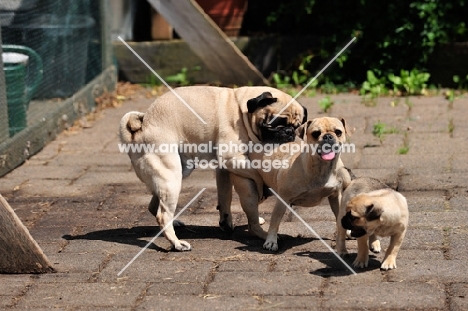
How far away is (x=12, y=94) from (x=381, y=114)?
367 cm

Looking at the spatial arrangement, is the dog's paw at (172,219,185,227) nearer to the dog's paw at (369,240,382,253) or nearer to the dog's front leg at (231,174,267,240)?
the dog's front leg at (231,174,267,240)

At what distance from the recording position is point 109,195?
7109 mm

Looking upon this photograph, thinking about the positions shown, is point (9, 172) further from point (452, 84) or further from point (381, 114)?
point (452, 84)

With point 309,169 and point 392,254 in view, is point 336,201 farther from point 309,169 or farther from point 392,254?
point 392,254

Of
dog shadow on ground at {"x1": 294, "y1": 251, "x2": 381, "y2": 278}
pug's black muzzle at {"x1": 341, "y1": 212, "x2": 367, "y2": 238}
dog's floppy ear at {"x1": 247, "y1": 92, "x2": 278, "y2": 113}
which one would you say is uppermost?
dog's floppy ear at {"x1": 247, "y1": 92, "x2": 278, "y2": 113}

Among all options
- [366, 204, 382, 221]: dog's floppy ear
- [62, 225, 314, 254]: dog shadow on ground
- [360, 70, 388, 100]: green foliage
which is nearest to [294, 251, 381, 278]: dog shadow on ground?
[62, 225, 314, 254]: dog shadow on ground

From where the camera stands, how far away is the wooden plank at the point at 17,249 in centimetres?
523

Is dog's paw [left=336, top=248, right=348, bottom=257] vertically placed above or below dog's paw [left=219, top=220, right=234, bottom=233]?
above

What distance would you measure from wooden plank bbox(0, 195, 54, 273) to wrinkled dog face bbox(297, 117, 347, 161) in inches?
67.5

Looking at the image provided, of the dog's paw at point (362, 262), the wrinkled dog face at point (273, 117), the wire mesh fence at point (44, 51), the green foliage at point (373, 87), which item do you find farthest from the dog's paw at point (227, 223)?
the green foliage at point (373, 87)

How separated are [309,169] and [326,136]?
0.29m

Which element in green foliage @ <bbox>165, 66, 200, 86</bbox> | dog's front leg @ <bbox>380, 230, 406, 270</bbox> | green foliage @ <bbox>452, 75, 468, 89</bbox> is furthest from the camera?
green foliage @ <bbox>165, 66, 200, 86</bbox>

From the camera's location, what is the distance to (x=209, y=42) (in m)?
10.0

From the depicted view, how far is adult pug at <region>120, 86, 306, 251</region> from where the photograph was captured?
226 inches
